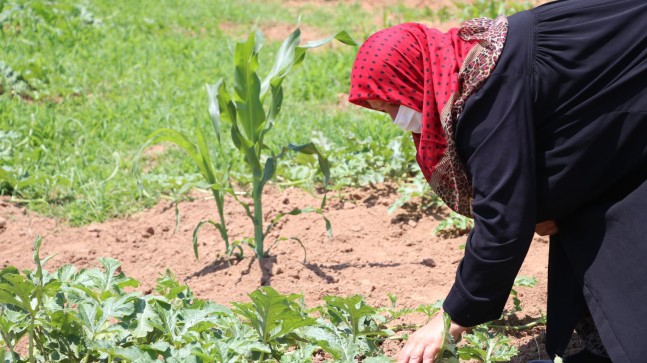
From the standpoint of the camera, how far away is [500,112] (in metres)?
2.38

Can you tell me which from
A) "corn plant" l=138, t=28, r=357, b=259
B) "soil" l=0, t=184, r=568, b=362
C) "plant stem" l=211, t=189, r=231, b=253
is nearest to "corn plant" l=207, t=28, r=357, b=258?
"corn plant" l=138, t=28, r=357, b=259

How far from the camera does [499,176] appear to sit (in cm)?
239

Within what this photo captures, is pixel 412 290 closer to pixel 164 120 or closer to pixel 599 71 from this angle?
pixel 599 71

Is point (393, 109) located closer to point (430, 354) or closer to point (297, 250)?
point (430, 354)

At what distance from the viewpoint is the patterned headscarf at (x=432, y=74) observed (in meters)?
2.48

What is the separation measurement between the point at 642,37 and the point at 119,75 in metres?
4.58

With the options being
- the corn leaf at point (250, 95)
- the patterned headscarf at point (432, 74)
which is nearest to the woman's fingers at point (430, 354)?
the patterned headscarf at point (432, 74)

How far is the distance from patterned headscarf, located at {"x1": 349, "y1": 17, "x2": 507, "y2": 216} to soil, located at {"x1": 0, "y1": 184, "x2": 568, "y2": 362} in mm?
715

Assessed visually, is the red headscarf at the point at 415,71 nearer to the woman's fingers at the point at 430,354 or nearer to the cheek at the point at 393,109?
the cheek at the point at 393,109

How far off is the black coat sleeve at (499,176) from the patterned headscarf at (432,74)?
0.23 ft

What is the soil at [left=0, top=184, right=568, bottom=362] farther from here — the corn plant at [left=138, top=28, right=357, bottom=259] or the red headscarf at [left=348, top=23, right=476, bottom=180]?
the red headscarf at [left=348, top=23, right=476, bottom=180]

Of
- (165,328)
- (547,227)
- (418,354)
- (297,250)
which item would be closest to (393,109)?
(547,227)

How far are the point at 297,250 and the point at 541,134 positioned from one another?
171 cm

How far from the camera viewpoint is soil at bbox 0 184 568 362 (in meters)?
3.52
